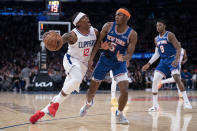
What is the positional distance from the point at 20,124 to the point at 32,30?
20.3 m

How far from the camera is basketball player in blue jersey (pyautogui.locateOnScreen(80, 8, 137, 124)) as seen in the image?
18.9 feet

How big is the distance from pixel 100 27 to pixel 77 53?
62.0 ft

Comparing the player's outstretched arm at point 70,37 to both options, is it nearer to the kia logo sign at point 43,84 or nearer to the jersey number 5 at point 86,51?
the jersey number 5 at point 86,51

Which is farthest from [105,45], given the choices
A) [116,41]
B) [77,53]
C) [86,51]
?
[77,53]

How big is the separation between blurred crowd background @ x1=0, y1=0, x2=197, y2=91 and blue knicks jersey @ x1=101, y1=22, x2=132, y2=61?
11.6 metres

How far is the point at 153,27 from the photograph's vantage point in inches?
1022

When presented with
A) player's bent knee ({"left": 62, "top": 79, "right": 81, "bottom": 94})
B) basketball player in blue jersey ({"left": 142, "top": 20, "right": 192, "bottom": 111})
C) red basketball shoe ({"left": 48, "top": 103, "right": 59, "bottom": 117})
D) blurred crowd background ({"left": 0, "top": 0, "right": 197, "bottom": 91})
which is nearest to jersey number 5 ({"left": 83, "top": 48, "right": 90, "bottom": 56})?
player's bent knee ({"left": 62, "top": 79, "right": 81, "bottom": 94})

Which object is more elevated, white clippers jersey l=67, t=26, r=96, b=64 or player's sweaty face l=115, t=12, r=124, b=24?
player's sweaty face l=115, t=12, r=124, b=24

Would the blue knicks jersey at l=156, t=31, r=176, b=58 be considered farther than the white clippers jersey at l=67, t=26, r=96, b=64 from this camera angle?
Yes

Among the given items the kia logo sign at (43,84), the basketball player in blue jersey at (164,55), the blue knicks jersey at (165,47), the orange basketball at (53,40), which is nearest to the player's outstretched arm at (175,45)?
the basketball player in blue jersey at (164,55)

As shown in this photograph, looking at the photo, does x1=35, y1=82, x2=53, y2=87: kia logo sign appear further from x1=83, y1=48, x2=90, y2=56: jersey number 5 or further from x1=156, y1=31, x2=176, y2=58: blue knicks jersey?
x1=83, y1=48, x2=90, y2=56: jersey number 5

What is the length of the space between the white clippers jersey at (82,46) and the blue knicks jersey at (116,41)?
0.29 m

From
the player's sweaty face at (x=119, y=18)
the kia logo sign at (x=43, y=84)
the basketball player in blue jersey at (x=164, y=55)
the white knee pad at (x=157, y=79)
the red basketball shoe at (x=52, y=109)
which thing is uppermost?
the player's sweaty face at (x=119, y=18)

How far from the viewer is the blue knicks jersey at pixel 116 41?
5.78 metres
